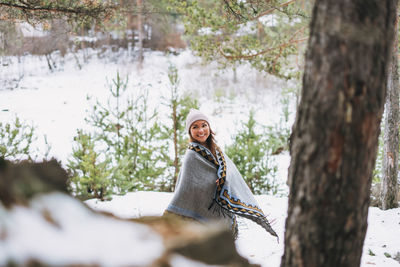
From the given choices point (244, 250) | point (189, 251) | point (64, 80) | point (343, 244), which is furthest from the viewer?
point (64, 80)

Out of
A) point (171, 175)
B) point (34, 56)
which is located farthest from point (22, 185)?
point (34, 56)

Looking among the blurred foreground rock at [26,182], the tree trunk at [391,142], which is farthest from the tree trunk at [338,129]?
the tree trunk at [391,142]

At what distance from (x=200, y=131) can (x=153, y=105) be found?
41.1 ft

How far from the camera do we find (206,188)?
2.78 m

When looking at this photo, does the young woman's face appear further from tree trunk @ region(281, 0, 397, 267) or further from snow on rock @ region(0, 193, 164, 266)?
snow on rock @ region(0, 193, 164, 266)

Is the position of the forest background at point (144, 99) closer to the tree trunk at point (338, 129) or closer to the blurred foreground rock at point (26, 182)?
the tree trunk at point (338, 129)

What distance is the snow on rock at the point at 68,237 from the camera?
0.74m

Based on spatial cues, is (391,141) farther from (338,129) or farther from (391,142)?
(338,129)

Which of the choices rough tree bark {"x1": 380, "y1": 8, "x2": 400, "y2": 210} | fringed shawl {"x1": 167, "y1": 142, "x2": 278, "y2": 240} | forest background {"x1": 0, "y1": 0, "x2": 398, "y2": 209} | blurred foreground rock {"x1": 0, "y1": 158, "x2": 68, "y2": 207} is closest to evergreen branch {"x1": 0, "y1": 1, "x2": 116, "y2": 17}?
forest background {"x1": 0, "y1": 0, "x2": 398, "y2": 209}

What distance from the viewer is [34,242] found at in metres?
0.75

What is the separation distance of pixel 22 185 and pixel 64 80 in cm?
1529

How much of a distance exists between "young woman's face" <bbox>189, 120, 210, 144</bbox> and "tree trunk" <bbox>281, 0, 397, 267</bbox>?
162 cm

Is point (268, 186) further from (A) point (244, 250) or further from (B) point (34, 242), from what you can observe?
(B) point (34, 242)

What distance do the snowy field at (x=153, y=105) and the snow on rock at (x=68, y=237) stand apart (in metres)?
0.01
